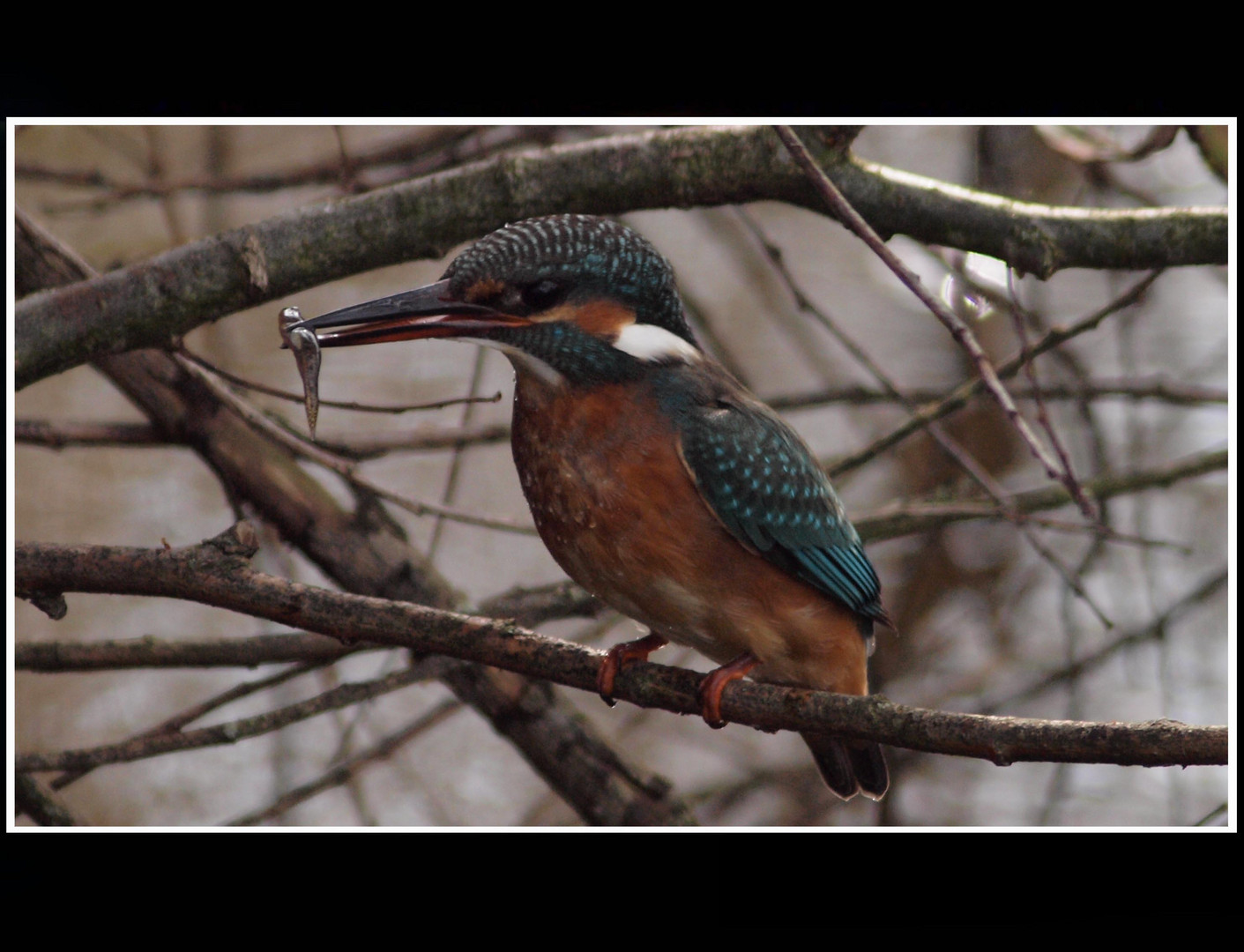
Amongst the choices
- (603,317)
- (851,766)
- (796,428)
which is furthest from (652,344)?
(796,428)

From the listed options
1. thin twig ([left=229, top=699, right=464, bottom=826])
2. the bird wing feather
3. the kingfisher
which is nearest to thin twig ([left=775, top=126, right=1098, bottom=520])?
the kingfisher

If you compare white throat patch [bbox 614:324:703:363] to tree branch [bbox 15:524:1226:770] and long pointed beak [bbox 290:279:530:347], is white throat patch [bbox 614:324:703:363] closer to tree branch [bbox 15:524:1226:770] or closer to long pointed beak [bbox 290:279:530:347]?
long pointed beak [bbox 290:279:530:347]

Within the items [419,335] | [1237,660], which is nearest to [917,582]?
[1237,660]

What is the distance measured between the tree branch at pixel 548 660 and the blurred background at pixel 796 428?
663 mm

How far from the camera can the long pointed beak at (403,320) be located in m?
1.45

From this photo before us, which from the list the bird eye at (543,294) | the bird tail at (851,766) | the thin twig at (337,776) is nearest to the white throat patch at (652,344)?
the bird eye at (543,294)

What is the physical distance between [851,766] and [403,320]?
3.83ft

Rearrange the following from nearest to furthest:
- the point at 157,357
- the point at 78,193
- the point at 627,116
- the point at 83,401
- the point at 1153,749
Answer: the point at 1153,749, the point at 627,116, the point at 157,357, the point at 83,401, the point at 78,193

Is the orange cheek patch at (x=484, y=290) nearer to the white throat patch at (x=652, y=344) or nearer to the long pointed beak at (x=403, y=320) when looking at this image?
the long pointed beak at (x=403, y=320)

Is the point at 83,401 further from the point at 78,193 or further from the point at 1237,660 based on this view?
the point at 1237,660

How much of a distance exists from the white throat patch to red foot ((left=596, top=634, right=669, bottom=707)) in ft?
1.46

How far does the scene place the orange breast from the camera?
5.29 ft
